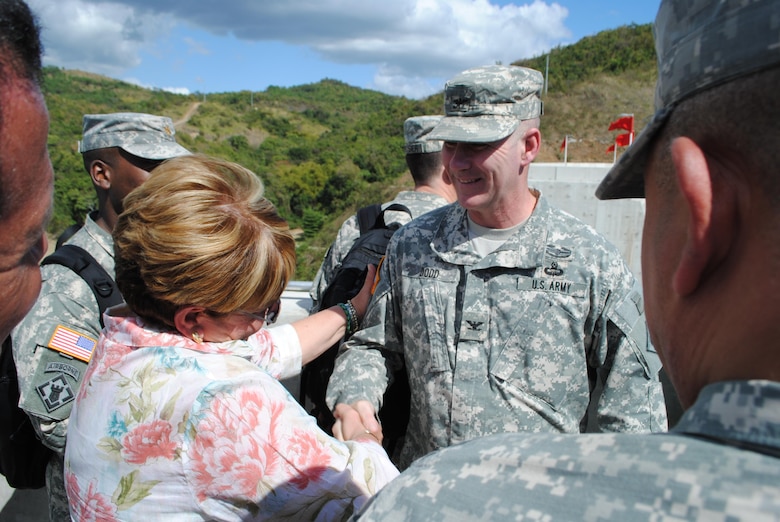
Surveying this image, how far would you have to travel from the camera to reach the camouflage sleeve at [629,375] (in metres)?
1.92

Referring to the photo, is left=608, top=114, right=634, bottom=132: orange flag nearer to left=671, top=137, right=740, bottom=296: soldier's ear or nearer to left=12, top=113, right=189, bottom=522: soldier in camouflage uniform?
left=12, top=113, right=189, bottom=522: soldier in camouflage uniform

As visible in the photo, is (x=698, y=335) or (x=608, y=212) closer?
(x=698, y=335)

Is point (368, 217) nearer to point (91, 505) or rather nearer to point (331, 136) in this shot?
point (91, 505)

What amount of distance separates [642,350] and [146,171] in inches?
94.1

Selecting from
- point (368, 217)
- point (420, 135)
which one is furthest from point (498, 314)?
point (420, 135)

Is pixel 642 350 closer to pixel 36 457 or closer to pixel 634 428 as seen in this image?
pixel 634 428

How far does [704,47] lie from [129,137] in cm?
274

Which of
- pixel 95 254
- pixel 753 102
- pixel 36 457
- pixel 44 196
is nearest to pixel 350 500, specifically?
pixel 44 196

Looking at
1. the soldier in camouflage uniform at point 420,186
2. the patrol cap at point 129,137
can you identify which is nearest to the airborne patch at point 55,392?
the patrol cap at point 129,137

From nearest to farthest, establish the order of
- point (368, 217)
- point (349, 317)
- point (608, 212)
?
point (349, 317) < point (368, 217) < point (608, 212)

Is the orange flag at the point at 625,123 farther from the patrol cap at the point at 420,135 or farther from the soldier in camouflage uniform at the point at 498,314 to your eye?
the soldier in camouflage uniform at the point at 498,314

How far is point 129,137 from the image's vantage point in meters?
2.82

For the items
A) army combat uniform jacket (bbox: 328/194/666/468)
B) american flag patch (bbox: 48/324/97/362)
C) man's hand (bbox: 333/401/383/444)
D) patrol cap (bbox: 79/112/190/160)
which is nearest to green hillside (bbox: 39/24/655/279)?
patrol cap (bbox: 79/112/190/160)

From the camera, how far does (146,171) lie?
2834 millimetres
